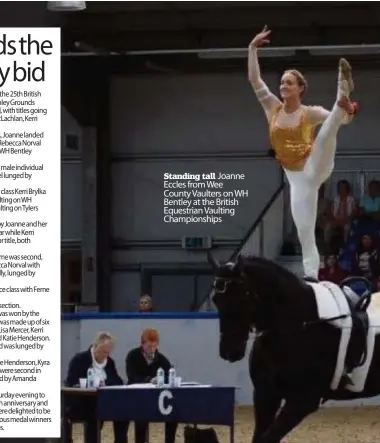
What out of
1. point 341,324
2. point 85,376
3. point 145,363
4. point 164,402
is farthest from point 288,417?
point 145,363

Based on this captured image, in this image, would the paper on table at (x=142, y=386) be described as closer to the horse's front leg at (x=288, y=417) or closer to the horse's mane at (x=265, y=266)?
the horse's front leg at (x=288, y=417)

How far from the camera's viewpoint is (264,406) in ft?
27.4

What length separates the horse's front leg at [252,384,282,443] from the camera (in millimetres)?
8320

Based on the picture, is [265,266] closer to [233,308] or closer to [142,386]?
[233,308]

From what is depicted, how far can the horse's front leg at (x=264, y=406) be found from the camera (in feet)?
27.3

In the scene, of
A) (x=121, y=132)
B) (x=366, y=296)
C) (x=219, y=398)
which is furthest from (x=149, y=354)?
(x=121, y=132)

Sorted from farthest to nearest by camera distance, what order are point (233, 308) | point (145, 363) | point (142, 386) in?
point (145, 363) → point (142, 386) → point (233, 308)
